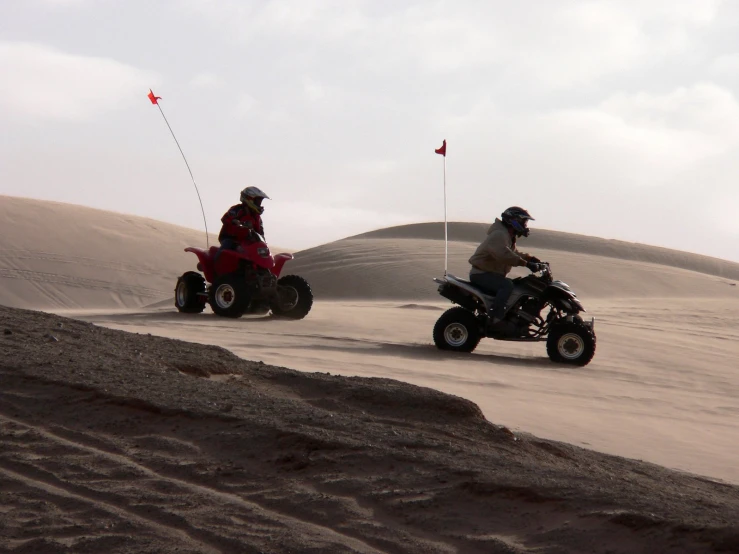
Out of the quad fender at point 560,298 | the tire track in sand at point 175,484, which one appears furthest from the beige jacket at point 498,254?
the tire track in sand at point 175,484

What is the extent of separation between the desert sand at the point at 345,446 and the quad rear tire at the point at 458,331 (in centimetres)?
17

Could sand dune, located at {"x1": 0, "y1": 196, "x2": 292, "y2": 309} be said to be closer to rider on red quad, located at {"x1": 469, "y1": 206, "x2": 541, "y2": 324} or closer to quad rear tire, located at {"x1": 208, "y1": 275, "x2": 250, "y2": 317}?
quad rear tire, located at {"x1": 208, "y1": 275, "x2": 250, "y2": 317}

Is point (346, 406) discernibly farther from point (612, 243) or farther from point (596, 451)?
point (612, 243)

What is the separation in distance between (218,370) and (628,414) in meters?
3.19

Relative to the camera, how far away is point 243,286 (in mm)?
13727

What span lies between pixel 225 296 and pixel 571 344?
14.9ft

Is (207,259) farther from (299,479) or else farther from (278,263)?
(299,479)

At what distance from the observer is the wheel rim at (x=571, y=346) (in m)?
11.6

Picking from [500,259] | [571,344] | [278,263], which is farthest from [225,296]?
[571,344]

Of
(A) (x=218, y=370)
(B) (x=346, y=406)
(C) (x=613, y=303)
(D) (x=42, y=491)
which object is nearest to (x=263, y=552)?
(D) (x=42, y=491)

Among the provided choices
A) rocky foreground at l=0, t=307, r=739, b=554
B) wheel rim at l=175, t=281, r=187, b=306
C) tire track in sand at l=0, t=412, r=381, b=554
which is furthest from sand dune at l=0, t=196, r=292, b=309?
tire track in sand at l=0, t=412, r=381, b=554

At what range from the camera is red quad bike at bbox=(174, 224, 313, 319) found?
13617 mm

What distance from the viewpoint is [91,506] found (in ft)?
13.5

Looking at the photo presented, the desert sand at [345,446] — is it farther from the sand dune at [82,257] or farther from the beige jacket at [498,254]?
the sand dune at [82,257]
